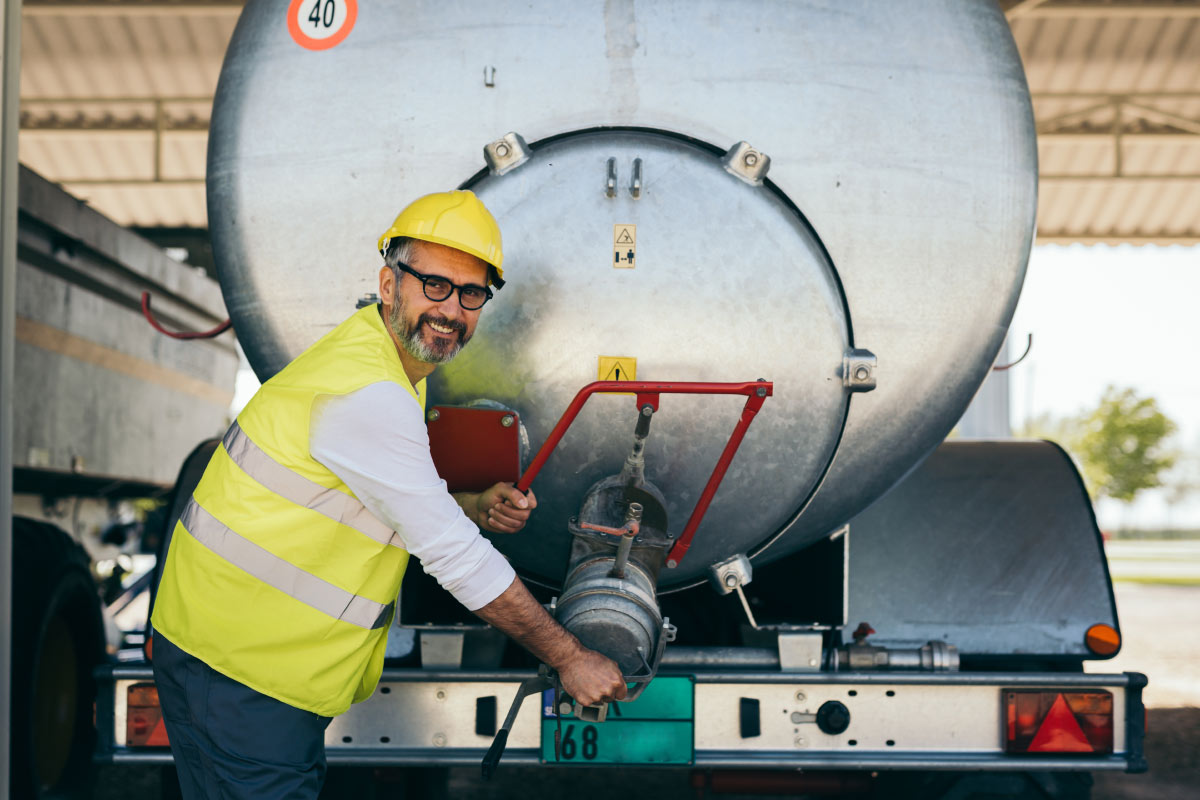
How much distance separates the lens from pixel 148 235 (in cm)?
957

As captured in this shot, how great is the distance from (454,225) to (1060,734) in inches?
68.1

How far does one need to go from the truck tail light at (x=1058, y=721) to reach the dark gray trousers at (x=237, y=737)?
149cm

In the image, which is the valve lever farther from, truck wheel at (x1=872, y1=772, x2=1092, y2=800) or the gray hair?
truck wheel at (x1=872, y1=772, x2=1092, y2=800)

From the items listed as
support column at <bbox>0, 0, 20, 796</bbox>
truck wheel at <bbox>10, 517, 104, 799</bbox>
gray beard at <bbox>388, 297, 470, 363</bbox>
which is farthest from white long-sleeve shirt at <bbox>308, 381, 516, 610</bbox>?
truck wheel at <bbox>10, 517, 104, 799</bbox>

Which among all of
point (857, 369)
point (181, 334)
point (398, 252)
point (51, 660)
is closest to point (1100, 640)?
point (857, 369)

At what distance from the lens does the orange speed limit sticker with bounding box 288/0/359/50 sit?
2.25 meters

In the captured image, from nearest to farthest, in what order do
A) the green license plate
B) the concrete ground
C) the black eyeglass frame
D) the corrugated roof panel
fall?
1. the black eyeglass frame
2. the green license plate
3. the concrete ground
4. the corrugated roof panel

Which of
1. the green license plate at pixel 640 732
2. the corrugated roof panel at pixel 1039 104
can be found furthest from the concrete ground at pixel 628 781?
the corrugated roof panel at pixel 1039 104

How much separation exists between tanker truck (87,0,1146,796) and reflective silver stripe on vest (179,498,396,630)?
320mm

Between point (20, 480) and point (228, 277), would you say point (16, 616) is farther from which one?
point (228, 277)

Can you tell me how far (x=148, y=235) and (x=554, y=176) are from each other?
8.40 metres

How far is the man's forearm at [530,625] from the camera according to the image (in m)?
1.87

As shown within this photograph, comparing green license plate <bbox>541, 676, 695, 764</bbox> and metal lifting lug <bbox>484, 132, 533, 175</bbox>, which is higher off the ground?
metal lifting lug <bbox>484, 132, 533, 175</bbox>

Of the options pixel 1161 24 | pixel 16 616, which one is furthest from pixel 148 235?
pixel 1161 24
